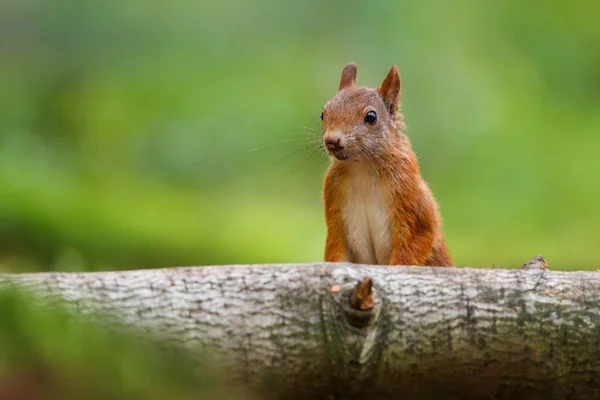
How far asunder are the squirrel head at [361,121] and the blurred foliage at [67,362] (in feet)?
8.04

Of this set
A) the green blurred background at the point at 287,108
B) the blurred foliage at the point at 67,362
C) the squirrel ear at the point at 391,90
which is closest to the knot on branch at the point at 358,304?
the squirrel ear at the point at 391,90

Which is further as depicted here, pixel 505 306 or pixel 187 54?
pixel 187 54

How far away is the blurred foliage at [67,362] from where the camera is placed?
1181 mm

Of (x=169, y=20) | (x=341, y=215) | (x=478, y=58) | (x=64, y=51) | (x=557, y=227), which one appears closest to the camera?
(x=341, y=215)

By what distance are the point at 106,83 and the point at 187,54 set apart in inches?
63.0

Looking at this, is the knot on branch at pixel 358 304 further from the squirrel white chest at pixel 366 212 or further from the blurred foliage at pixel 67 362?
the blurred foliage at pixel 67 362

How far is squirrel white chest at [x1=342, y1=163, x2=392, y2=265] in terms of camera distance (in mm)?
3768

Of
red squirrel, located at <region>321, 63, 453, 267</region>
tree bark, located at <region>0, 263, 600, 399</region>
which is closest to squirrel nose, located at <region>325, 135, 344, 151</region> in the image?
red squirrel, located at <region>321, 63, 453, 267</region>

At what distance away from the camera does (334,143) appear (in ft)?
11.9

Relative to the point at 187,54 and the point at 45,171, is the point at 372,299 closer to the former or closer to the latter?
the point at 45,171

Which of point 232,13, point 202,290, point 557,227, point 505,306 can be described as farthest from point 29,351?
point 232,13

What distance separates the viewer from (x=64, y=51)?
6.43 meters

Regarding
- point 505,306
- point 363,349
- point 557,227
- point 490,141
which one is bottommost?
point 363,349

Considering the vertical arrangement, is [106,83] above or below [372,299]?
above
